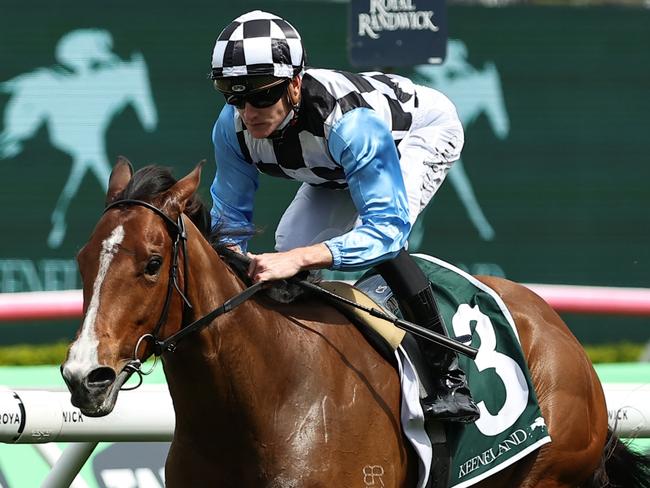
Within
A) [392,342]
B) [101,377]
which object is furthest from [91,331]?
[392,342]

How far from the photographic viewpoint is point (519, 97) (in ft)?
24.0

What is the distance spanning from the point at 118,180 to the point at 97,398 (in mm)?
574

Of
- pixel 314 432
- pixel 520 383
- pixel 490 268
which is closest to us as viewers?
pixel 314 432

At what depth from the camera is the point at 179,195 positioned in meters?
2.87

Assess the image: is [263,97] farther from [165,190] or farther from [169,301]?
[169,301]

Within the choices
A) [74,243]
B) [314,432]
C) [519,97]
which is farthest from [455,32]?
[314,432]

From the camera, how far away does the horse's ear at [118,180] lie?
2.86m

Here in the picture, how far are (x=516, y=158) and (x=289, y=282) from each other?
170 inches

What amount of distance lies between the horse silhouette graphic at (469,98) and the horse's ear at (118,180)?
429 centimetres

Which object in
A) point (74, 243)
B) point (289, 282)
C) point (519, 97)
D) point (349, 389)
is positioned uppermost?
point (289, 282)

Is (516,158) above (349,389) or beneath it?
beneath

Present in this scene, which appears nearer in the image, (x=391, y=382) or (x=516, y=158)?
(x=391, y=382)

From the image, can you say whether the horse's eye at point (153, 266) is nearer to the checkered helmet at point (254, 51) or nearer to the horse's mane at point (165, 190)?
→ the horse's mane at point (165, 190)

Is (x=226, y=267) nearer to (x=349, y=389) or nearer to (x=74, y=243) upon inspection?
(x=349, y=389)
